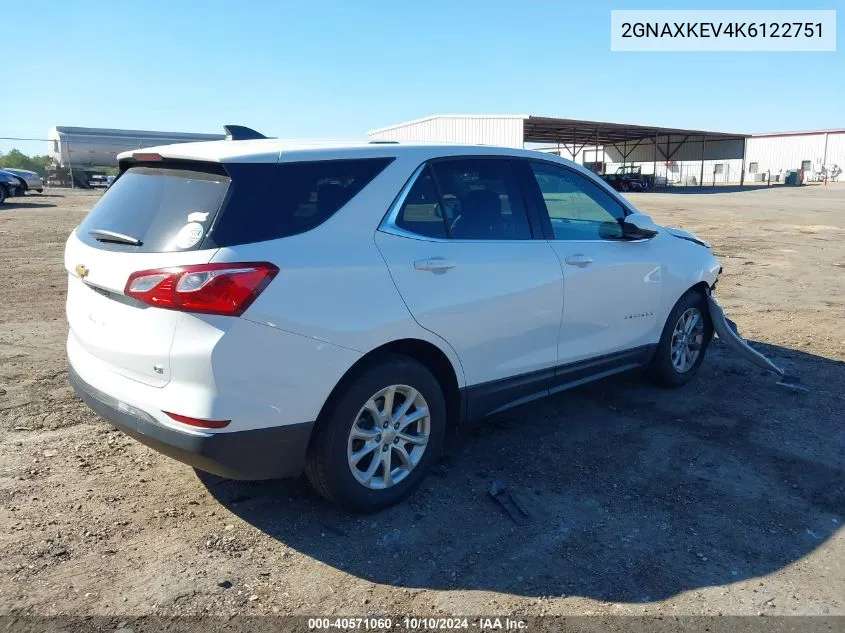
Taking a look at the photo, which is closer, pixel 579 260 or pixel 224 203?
pixel 224 203

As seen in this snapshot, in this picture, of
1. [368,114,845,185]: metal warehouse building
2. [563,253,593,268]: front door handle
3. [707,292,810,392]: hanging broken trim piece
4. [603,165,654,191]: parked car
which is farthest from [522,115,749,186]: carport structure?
[563,253,593,268]: front door handle

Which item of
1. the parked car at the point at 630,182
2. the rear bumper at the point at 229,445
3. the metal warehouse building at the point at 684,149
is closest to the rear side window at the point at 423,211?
the rear bumper at the point at 229,445

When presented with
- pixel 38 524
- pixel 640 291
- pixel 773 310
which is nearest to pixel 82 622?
pixel 38 524

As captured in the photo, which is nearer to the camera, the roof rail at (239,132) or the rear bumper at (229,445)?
the rear bumper at (229,445)

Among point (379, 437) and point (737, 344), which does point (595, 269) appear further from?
point (737, 344)

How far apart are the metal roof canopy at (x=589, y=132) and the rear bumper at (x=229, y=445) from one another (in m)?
36.1

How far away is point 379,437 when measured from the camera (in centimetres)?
347

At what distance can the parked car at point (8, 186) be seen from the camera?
2285 centimetres

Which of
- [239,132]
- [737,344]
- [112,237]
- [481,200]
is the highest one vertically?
[239,132]

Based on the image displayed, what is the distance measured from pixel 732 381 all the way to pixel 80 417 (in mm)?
5014

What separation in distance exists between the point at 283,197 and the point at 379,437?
1.27m

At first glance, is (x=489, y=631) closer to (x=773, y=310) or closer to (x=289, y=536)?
(x=289, y=536)

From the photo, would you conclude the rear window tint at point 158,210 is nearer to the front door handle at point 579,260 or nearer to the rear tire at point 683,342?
the front door handle at point 579,260

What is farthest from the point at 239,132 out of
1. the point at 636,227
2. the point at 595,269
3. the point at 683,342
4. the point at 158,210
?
the point at 683,342
